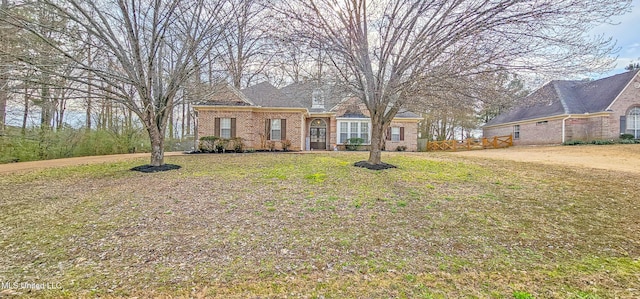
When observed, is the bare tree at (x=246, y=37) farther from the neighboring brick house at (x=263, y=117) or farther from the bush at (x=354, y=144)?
the bush at (x=354, y=144)

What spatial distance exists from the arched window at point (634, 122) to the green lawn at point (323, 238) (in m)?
17.0

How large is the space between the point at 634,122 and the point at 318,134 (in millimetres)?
21032

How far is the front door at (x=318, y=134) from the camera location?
20766 millimetres

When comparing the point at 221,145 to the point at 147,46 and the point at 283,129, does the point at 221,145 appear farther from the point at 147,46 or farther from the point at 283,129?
the point at 147,46

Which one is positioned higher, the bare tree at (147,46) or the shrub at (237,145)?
the bare tree at (147,46)

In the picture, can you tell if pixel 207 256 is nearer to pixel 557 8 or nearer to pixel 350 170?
pixel 350 170

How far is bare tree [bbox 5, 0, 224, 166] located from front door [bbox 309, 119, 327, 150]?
40.0ft

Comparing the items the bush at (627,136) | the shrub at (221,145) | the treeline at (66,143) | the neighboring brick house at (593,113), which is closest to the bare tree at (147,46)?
the shrub at (221,145)

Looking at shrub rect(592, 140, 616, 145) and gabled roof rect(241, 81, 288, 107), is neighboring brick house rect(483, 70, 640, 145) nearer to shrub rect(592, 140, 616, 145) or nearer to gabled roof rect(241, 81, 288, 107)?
shrub rect(592, 140, 616, 145)

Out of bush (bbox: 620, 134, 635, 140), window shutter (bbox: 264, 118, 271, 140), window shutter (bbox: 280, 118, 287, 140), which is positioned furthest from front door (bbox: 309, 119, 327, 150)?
bush (bbox: 620, 134, 635, 140)

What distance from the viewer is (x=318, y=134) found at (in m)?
20.9

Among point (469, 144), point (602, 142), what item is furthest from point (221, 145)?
point (602, 142)

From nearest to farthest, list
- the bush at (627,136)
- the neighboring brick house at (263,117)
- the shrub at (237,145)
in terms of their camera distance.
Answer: the shrub at (237,145), the neighboring brick house at (263,117), the bush at (627,136)

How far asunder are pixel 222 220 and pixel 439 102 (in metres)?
6.44
